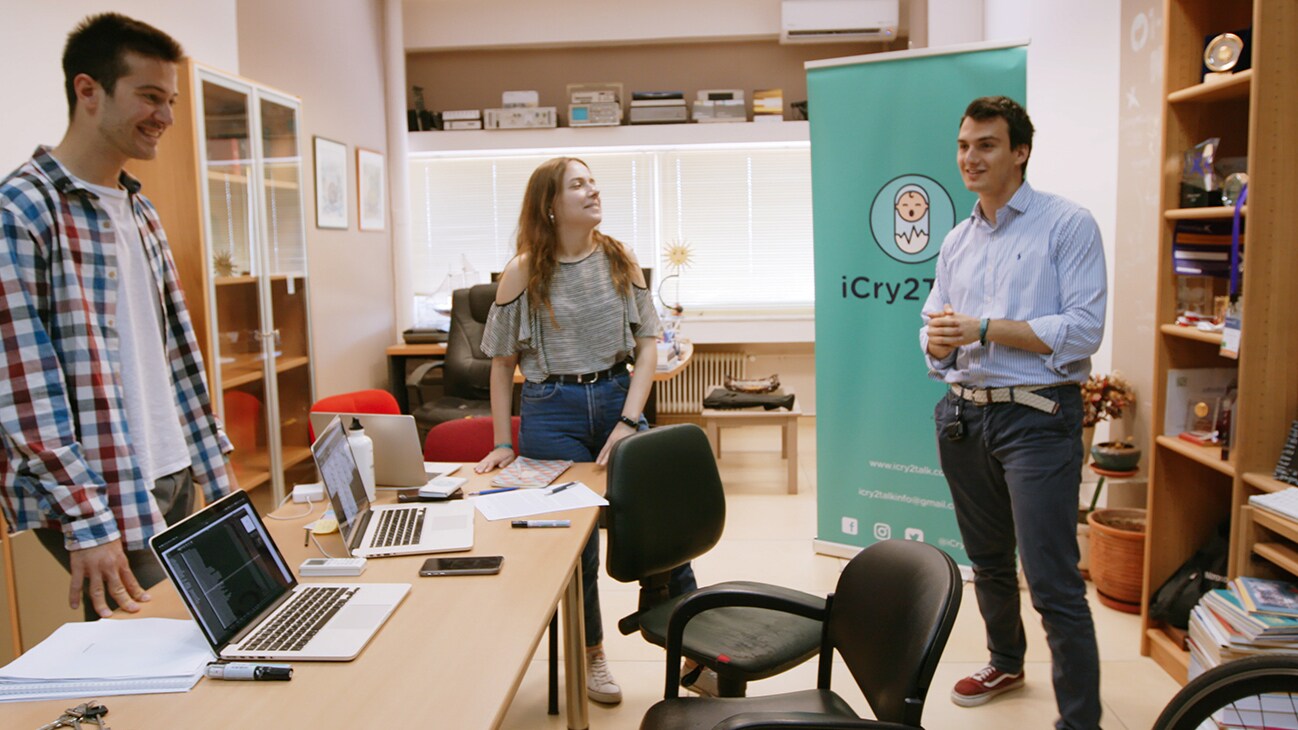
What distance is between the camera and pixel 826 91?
373 centimetres

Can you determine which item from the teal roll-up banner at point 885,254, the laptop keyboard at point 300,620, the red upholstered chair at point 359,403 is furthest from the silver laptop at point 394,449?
the teal roll-up banner at point 885,254

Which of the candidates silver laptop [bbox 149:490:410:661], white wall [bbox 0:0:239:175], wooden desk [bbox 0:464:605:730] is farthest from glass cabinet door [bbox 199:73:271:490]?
silver laptop [bbox 149:490:410:661]

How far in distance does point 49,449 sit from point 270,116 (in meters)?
2.95

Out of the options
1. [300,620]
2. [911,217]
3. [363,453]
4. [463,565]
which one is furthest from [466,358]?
[300,620]

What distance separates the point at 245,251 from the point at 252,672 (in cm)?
298

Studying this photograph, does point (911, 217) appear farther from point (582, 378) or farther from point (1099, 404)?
point (582, 378)

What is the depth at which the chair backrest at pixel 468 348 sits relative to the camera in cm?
545

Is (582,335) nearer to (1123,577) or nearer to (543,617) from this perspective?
(543,617)

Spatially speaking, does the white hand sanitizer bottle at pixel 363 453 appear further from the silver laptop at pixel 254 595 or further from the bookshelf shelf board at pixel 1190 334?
the bookshelf shelf board at pixel 1190 334

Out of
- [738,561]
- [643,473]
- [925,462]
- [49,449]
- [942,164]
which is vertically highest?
[942,164]

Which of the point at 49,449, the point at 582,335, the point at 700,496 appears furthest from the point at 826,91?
the point at 49,449

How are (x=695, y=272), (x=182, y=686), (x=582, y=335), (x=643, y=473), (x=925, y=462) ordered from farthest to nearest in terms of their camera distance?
(x=695, y=272)
(x=925, y=462)
(x=582, y=335)
(x=643, y=473)
(x=182, y=686)

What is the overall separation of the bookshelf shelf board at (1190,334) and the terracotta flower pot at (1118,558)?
793 mm

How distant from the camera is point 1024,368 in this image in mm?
2396
